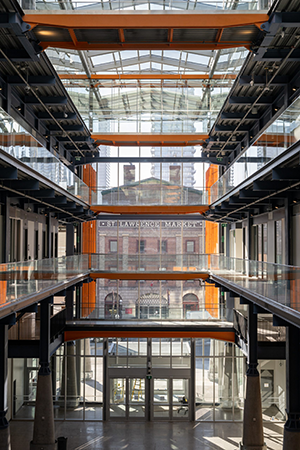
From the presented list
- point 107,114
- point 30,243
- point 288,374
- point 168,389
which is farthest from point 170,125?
point 288,374

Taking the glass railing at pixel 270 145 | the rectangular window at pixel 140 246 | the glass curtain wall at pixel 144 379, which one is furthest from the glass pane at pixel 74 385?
the glass railing at pixel 270 145

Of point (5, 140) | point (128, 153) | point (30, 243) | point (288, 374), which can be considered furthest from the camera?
point (128, 153)

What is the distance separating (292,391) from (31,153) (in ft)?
36.7

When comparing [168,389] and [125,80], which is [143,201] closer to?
[125,80]

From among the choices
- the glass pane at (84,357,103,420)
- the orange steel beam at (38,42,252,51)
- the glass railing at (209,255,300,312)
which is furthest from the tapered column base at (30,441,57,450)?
the orange steel beam at (38,42,252,51)

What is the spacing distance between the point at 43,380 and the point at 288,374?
888 centimetres

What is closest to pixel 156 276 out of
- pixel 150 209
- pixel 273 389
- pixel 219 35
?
pixel 150 209

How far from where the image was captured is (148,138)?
90.6 feet

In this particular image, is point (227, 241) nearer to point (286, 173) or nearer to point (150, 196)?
point (150, 196)

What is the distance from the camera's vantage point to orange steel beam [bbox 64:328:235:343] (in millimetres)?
22594

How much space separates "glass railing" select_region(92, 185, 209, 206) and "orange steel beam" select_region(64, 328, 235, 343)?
8.34 metres

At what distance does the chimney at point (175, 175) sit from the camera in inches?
1261

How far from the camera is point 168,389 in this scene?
888 inches

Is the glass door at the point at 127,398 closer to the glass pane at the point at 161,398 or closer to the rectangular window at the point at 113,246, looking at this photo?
the glass pane at the point at 161,398
